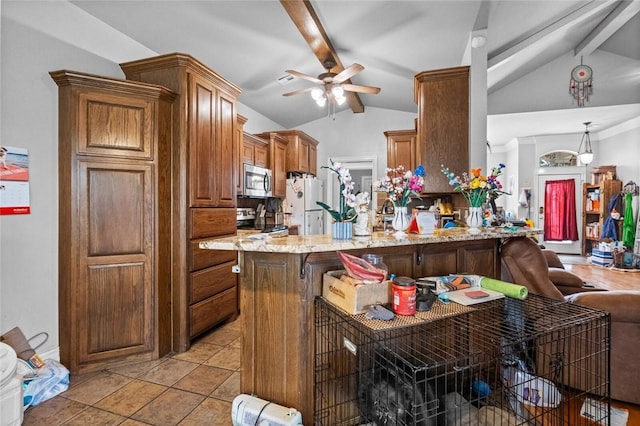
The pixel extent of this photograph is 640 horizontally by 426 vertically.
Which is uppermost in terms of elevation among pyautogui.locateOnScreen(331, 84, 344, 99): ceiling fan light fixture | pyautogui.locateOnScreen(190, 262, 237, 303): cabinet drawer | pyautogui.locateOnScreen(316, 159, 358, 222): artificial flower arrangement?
pyautogui.locateOnScreen(331, 84, 344, 99): ceiling fan light fixture

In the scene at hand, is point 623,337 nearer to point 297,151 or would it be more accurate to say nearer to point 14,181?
point 14,181

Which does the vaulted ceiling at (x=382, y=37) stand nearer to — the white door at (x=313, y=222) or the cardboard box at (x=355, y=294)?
the white door at (x=313, y=222)

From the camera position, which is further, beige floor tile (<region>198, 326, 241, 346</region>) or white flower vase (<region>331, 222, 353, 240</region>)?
beige floor tile (<region>198, 326, 241, 346</region>)

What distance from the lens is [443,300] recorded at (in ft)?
5.57

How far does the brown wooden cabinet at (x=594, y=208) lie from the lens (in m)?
6.24

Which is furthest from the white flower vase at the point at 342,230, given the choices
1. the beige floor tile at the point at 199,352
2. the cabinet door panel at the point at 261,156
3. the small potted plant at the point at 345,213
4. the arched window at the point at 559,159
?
the arched window at the point at 559,159

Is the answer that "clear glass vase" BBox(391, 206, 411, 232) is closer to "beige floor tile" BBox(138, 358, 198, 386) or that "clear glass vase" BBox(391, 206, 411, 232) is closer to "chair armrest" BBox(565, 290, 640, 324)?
"chair armrest" BBox(565, 290, 640, 324)

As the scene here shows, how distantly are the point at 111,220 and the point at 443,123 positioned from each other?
315 centimetres

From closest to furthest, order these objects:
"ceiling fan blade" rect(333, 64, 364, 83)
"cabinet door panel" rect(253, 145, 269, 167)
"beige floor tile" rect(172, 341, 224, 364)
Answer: "beige floor tile" rect(172, 341, 224, 364) < "ceiling fan blade" rect(333, 64, 364, 83) < "cabinet door panel" rect(253, 145, 269, 167)

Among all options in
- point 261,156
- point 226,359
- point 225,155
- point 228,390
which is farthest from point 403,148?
point 228,390

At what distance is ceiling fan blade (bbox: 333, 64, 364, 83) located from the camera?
10.5 ft

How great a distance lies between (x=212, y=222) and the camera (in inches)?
118

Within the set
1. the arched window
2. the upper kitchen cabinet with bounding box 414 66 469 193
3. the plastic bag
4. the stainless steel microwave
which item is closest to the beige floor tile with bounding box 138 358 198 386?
the plastic bag

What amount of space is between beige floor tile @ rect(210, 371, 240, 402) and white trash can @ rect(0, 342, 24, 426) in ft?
3.29
